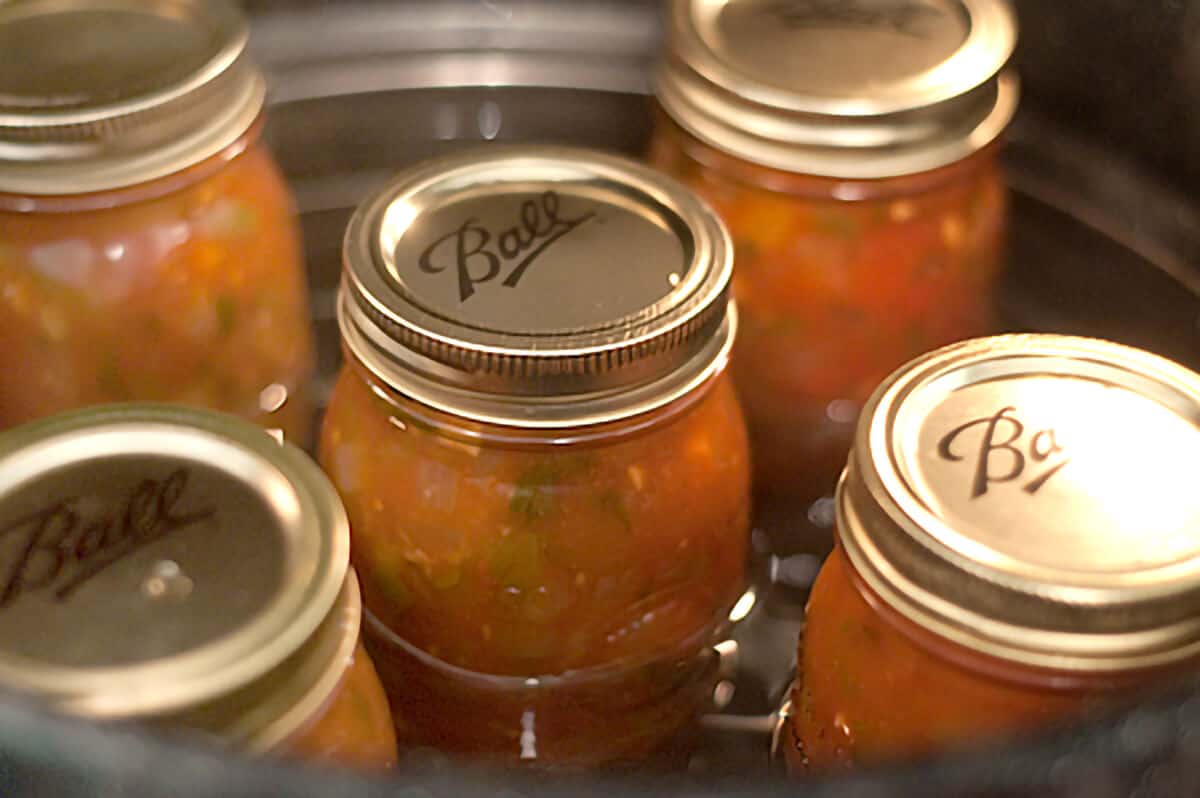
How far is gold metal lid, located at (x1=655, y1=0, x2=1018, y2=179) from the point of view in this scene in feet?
1.98

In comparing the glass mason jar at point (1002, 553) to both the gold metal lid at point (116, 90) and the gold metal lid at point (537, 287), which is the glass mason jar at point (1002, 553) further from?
the gold metal lid at point (116, 90)

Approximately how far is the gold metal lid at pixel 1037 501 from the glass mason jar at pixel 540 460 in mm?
81

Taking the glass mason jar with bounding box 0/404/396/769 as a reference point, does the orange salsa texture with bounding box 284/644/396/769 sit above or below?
below

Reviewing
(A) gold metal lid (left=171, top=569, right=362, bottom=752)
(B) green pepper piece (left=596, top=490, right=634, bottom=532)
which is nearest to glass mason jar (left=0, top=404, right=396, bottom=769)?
(A) gold metal lid (left=171, top=569, right=362, bottom=752)

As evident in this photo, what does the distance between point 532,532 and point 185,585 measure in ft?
0.46

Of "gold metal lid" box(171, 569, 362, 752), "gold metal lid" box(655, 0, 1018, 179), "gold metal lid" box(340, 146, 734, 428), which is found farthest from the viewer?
"gold metal lid" box(655, 0, 1018, 179)

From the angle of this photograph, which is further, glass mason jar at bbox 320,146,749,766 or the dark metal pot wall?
the dark metal pot wall

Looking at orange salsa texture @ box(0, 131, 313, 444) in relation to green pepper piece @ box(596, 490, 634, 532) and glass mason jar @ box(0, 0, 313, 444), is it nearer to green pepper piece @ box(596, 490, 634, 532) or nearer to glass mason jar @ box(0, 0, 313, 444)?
glass mason jar @ box(0, 0, 313, 444)

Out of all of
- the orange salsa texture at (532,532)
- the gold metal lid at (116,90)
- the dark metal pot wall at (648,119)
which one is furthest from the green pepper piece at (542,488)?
the gold metal lid at (116,90)

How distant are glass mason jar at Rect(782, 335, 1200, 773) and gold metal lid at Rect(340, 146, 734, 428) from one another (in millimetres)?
85

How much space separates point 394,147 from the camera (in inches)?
32.4

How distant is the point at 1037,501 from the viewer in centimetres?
46

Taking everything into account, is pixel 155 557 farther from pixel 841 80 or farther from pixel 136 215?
pixel 841 80

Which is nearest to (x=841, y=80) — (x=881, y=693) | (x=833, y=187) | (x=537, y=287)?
(x=833, y=187)
